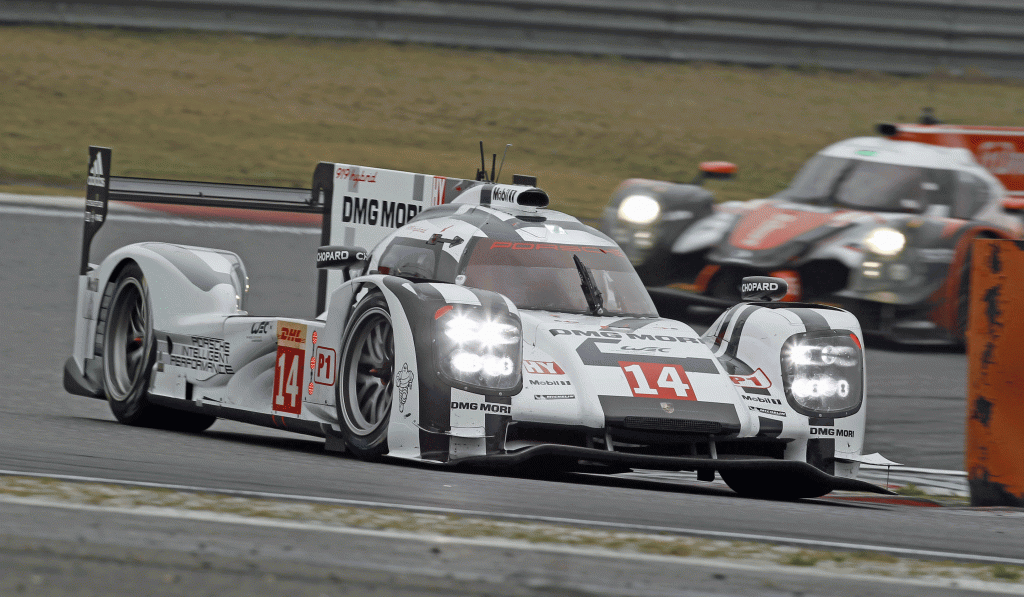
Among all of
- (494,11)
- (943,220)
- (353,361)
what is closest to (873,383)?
(943,220)

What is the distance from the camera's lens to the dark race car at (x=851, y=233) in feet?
38.1

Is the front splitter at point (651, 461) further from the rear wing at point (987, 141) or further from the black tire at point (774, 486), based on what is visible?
the rear wing at point (987, 141)

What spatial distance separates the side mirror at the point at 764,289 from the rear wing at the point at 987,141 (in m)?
6.52

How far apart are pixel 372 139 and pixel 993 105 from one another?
8035mm

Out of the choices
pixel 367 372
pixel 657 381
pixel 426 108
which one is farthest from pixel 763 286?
pixel 426 108

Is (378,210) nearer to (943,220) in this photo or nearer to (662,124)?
(943,220)

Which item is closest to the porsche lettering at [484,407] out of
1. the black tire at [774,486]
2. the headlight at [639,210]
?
the black tire at [774,486]

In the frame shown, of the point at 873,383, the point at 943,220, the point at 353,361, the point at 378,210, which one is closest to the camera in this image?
the point at 353,361

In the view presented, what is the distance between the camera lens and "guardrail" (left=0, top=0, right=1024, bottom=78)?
18953mm

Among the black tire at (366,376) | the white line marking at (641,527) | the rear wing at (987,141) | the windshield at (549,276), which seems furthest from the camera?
the rear wing at (987,141)

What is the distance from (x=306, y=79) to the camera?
19.1m

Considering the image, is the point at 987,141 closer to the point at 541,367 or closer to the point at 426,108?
the point at 426,108

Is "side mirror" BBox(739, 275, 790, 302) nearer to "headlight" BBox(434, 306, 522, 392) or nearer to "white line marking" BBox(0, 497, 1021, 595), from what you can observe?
"headlight" BBox(434, 306, 522, 392)

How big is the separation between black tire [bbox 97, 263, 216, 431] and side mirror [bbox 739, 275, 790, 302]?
303 cm
